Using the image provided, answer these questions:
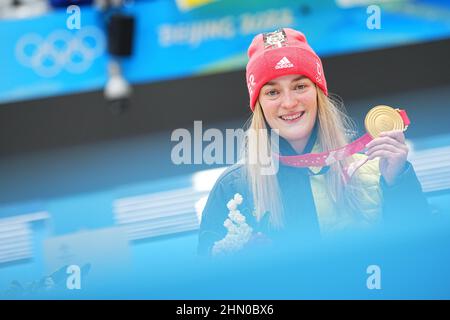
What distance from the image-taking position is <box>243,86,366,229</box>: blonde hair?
7.87 feet

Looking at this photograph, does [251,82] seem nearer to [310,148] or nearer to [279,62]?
[279,62]

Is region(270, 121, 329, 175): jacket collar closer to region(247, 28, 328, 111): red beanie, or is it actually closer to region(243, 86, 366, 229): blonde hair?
region(243, 86, 366, 229): blonde hair

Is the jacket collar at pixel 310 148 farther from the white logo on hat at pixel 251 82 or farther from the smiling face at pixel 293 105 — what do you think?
the white logo on hat at pixel 251 82

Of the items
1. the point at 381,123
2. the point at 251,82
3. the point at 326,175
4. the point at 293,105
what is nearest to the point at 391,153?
the point at 381,123

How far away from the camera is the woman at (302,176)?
238cm

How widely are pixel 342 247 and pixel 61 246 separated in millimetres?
913

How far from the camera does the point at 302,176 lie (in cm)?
242

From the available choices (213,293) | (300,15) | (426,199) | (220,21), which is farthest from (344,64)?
(213,293)

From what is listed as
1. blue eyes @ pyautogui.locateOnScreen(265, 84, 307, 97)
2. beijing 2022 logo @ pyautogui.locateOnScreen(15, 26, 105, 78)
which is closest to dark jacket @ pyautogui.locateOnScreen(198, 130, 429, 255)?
blue eyes @ pyautogui.locateOnScreen(265, 84, 307, 97)

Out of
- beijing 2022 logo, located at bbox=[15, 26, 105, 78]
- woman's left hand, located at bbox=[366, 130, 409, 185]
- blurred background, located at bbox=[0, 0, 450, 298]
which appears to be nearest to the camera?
woman's left hand, located at bbox=[366, 130, 409, 185]

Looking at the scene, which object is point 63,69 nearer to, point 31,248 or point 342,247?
point 31,248

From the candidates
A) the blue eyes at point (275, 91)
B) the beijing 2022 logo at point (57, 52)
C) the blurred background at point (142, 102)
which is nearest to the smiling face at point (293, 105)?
the blue eyes at point (275, 91)

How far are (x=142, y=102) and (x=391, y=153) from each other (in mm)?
2213

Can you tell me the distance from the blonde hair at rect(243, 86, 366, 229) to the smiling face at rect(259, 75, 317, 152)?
26mm
